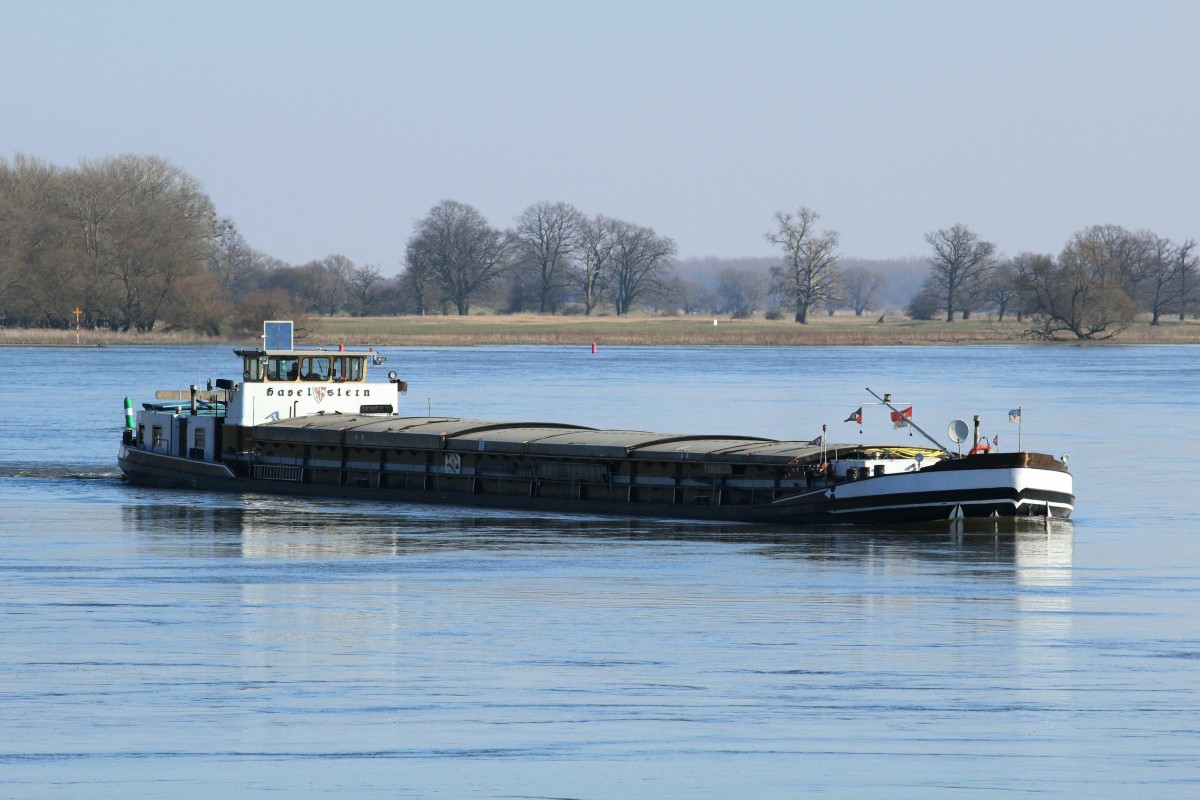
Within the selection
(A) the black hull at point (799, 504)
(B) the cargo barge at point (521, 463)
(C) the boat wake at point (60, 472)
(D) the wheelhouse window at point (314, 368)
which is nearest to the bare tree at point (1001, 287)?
(D) the wheelhouse window at point (314, 368)

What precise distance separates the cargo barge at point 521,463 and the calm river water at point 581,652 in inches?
35.2

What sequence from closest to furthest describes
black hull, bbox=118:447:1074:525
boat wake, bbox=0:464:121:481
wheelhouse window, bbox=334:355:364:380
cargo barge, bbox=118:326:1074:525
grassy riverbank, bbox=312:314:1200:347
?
black hull, bbox=118:447:1074:525 < cargo barge, bbox=118:326:1074:525 < wheelhouse window, bbox=334:355:364:380 < boat wake, bbox=0:464:121:481 < grassy riverbank, bbox=312:314:1200:347

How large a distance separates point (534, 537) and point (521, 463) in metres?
5.19

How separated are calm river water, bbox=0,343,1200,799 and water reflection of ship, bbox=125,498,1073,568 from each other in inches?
5.4

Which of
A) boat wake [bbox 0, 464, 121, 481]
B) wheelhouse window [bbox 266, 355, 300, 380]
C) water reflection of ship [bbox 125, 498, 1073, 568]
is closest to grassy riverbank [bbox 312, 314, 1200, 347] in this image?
boat wake [bbox 0, 464, 121, 481]

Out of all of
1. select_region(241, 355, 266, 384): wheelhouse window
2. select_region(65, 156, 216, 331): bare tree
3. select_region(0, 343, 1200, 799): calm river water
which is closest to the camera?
select_region(0, 343, 1200, 799): calm river water

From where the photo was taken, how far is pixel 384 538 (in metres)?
33.6

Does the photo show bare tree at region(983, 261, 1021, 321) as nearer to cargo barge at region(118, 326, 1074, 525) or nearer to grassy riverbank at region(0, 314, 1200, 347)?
grassy riverbank at region(0, 314, 1200, 347)

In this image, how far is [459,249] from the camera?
192375mm

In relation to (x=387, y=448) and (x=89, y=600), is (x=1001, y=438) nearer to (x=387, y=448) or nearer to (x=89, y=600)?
(x=387, y=448)

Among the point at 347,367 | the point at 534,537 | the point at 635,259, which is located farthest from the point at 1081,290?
the point at 534,537

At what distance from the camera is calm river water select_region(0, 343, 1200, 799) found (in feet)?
51.4

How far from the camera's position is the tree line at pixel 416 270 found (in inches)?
5197

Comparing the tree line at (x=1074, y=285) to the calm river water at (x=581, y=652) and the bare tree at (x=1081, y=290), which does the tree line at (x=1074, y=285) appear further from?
the calm river water at (x=581, y=652)
